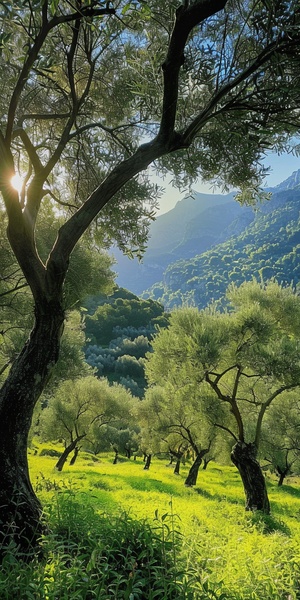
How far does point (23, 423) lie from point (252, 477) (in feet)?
43.8

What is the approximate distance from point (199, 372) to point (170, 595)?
13835 mm

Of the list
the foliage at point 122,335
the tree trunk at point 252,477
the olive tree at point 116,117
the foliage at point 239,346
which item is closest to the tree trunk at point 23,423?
the olive tree at point 116,117

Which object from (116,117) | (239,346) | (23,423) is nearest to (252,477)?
(239,346)

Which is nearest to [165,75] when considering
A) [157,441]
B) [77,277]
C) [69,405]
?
[77,277]

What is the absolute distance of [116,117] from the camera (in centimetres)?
820

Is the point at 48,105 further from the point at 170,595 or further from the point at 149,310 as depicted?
the point at 149,310

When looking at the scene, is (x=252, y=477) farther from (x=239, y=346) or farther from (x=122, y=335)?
(x=122, y=335)

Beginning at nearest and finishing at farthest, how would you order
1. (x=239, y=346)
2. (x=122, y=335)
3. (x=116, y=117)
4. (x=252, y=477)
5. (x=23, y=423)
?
(x=23, y=423)
(x=116, y=117)
(x=252, y=477)
(x=239, y=346)
(x=122, y=335)

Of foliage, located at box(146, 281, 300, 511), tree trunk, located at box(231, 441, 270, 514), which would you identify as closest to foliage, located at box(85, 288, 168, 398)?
foliage, located at box(146, 281, 300, 511)

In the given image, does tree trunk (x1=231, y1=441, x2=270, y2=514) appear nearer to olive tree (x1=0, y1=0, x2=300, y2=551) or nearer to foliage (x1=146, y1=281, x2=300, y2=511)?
foliage (x1=146, y1=281, x2=300, y2=511)

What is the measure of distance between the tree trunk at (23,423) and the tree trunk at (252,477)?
12.8 meters

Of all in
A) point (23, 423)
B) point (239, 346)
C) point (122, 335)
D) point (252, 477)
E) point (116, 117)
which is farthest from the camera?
point (122, 335)

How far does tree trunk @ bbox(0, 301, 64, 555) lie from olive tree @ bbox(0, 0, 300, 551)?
0.6 inches

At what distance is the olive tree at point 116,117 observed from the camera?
4348 millimetres
